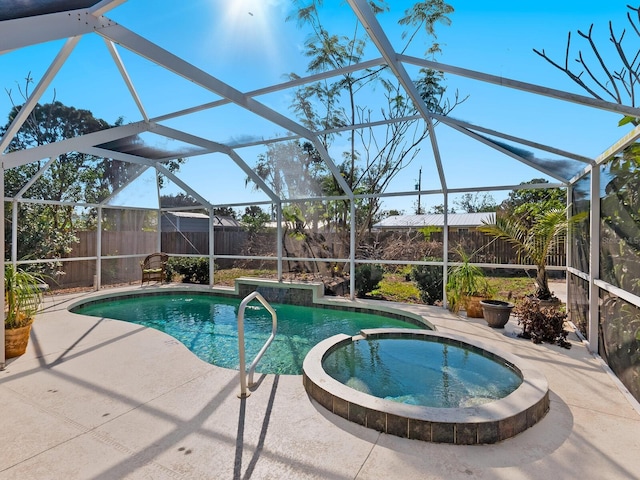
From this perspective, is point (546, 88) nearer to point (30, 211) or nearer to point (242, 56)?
point (242, 56)

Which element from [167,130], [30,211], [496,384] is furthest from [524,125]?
[30,211]

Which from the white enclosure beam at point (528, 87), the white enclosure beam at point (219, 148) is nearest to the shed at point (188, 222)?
the white enclosure beam at point (219, 148)

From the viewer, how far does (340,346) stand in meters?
4.44

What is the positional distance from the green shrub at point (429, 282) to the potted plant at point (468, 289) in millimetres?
939

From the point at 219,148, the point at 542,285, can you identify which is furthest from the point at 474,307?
the point at 219,148

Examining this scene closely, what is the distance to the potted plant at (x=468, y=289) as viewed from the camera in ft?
20.9

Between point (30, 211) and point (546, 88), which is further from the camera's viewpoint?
point (30, 211)

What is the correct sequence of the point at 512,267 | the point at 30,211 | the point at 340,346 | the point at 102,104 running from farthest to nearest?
the point at 30,211
the point at 512,267
the point at 102,104
the point at 340,346

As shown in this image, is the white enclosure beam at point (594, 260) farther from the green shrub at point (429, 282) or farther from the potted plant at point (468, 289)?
the green shrub at point (429, 282)

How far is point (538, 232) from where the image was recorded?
18.9 feet

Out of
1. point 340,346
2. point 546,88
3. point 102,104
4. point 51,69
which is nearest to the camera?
point 546,88

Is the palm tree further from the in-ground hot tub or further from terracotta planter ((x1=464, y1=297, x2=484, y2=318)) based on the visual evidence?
the in-ground hot tub

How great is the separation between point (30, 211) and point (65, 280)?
2.00m

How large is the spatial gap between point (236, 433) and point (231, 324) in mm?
4741
